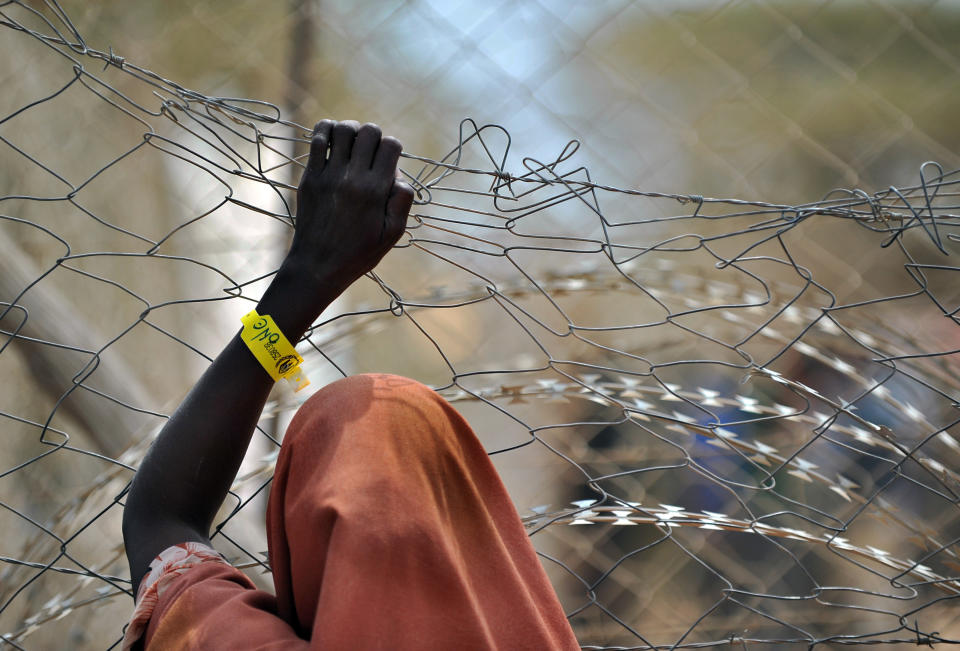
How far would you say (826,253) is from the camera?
209cm

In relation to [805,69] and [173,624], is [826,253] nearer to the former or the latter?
[805,69]

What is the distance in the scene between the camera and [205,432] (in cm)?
64

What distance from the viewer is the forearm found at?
25.2 inches

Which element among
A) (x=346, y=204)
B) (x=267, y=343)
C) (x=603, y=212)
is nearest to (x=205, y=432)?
(x=267, y=343)

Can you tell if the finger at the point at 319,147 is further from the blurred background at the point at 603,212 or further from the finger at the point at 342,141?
the blurred background at the point at 603,212

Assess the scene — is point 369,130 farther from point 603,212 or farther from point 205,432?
point 603,212

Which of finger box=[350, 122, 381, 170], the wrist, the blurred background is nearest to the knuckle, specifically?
finger box=[350, 122, 381, 170]

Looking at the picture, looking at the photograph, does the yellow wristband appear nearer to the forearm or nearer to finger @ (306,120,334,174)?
the forearm

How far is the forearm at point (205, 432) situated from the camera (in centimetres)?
64

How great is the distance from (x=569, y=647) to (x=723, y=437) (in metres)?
0.34

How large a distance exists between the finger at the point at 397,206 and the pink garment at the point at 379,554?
14 centimetres

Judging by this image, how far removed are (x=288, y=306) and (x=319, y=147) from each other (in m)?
0.14

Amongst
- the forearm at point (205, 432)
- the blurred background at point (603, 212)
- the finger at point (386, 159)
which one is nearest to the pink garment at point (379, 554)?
the forearm at point (205, 432)

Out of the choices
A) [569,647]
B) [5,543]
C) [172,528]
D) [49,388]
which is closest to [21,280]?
[49,388]
